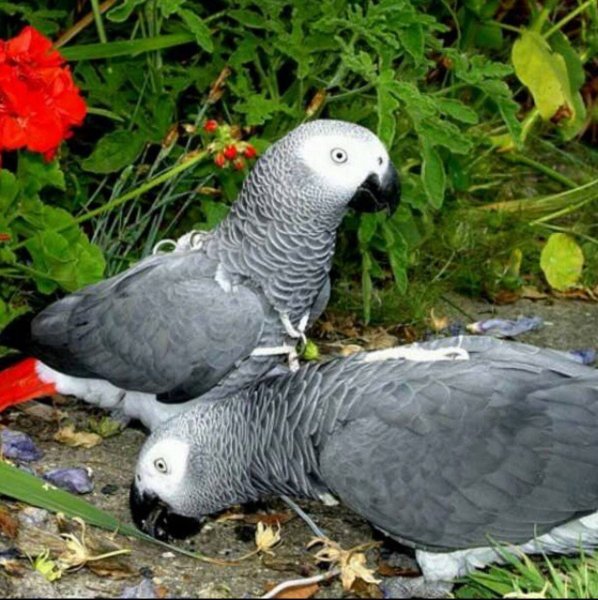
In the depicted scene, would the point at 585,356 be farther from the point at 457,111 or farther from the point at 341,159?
the point at 341,159

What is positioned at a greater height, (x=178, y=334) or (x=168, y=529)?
(x=178, y=334)

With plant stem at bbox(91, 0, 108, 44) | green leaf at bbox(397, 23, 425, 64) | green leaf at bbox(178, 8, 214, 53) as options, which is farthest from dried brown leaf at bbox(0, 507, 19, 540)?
green leaf at bbox(397, 23, 425, 64)

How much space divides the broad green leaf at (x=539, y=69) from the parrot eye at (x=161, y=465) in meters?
1.95

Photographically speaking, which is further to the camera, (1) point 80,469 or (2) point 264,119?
(2) point 264,119

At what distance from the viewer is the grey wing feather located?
122 inches

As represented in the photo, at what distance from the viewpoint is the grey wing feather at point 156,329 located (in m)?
3.10

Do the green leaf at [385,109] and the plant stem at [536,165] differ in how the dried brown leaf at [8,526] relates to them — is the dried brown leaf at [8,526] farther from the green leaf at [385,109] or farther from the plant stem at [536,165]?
the plant stem at [536,165]

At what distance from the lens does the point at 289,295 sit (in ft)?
10.3

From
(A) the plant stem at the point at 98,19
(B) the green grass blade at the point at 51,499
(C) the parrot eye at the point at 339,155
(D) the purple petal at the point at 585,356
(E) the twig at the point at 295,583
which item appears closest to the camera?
(E) the twig at the point at 295,583

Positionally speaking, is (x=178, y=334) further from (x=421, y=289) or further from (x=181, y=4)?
(x=421, y=289)

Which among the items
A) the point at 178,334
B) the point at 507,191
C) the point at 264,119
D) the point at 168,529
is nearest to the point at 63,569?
the point at 168,529

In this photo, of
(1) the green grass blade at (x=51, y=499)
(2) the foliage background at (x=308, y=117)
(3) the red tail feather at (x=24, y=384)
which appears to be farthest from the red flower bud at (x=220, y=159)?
(1) the green grass blade at (x=51, y=499)

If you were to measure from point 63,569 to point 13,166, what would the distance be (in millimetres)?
1434

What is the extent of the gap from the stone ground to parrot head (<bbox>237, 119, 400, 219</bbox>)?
76cm
